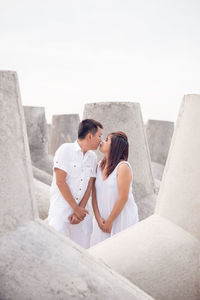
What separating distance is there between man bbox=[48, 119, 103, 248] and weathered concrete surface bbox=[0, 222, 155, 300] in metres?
0.82

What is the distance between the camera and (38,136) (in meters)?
4.99

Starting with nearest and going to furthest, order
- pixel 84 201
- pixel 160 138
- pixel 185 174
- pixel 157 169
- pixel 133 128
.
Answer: pixel 185 174, pixel 84 201, pixel 133 128, pixel 160 138, pixel 157 169

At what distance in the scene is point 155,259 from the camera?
50.6 inches

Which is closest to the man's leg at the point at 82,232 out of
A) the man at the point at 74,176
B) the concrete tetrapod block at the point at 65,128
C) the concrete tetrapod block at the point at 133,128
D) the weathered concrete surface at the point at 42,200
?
the man at the point at 74,176

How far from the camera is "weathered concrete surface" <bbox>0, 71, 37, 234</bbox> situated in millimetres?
874

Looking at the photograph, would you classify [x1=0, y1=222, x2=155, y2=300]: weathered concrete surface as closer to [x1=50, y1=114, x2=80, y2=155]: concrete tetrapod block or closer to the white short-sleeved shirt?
the white short-sleeved shirt

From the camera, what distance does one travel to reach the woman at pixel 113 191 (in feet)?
5.74

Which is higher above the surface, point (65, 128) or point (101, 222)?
point (101, 222)

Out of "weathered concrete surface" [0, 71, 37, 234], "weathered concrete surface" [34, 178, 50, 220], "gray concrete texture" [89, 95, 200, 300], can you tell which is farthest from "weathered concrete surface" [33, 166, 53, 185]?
"weathered concrete surface" [0, 71, 37, 234]

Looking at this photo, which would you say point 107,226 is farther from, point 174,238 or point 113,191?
point 174,238

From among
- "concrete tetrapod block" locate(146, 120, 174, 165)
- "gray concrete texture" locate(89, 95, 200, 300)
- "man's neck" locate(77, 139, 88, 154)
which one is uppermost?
"man's neck" locate(77, 139, 88, 154)

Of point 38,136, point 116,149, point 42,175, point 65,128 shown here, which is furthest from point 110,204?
point 65,128

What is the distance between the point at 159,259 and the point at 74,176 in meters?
0.71

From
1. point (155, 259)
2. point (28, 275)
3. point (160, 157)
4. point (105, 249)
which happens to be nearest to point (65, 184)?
point (105, 249)
